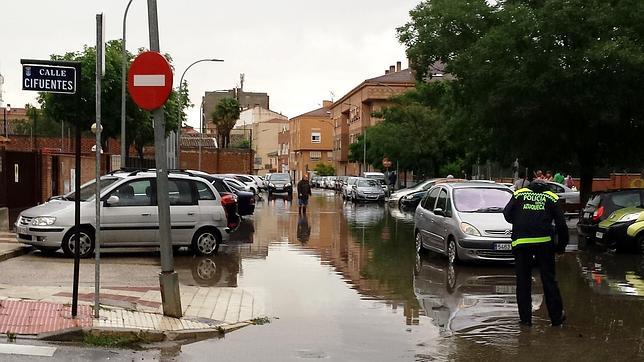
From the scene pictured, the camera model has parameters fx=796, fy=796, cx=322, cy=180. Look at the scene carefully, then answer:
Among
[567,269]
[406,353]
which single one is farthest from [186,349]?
[567,269]

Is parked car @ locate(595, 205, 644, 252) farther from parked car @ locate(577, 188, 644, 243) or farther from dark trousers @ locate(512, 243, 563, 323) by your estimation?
dark trousers @ locate(512, 243, 563, 323)

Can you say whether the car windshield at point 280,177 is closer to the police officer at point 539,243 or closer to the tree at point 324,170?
the tree at point 324,170

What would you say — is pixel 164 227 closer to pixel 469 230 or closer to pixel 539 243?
pixel 539 243

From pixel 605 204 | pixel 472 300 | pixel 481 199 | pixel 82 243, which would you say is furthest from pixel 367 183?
pixel 472 300

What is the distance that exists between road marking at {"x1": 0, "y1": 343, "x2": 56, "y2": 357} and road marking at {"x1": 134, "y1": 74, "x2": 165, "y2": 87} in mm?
3024

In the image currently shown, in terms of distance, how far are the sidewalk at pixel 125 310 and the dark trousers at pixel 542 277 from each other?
317 cm

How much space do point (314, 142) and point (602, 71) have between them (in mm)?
99541

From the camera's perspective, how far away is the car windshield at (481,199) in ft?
50.0

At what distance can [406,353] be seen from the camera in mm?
7812

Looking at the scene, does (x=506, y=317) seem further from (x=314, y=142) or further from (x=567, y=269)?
(x=314, y=142)

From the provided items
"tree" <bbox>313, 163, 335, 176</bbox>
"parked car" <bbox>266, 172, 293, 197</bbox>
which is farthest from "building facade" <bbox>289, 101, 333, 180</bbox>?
"parked car" <bbox>266, 172, 293, 197</bbox>

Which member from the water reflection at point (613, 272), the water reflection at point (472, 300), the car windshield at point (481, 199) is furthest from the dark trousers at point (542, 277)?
the car windshield at point (481, 199)

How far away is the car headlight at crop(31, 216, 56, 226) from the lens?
14672 mm

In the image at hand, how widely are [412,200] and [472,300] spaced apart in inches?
1102
